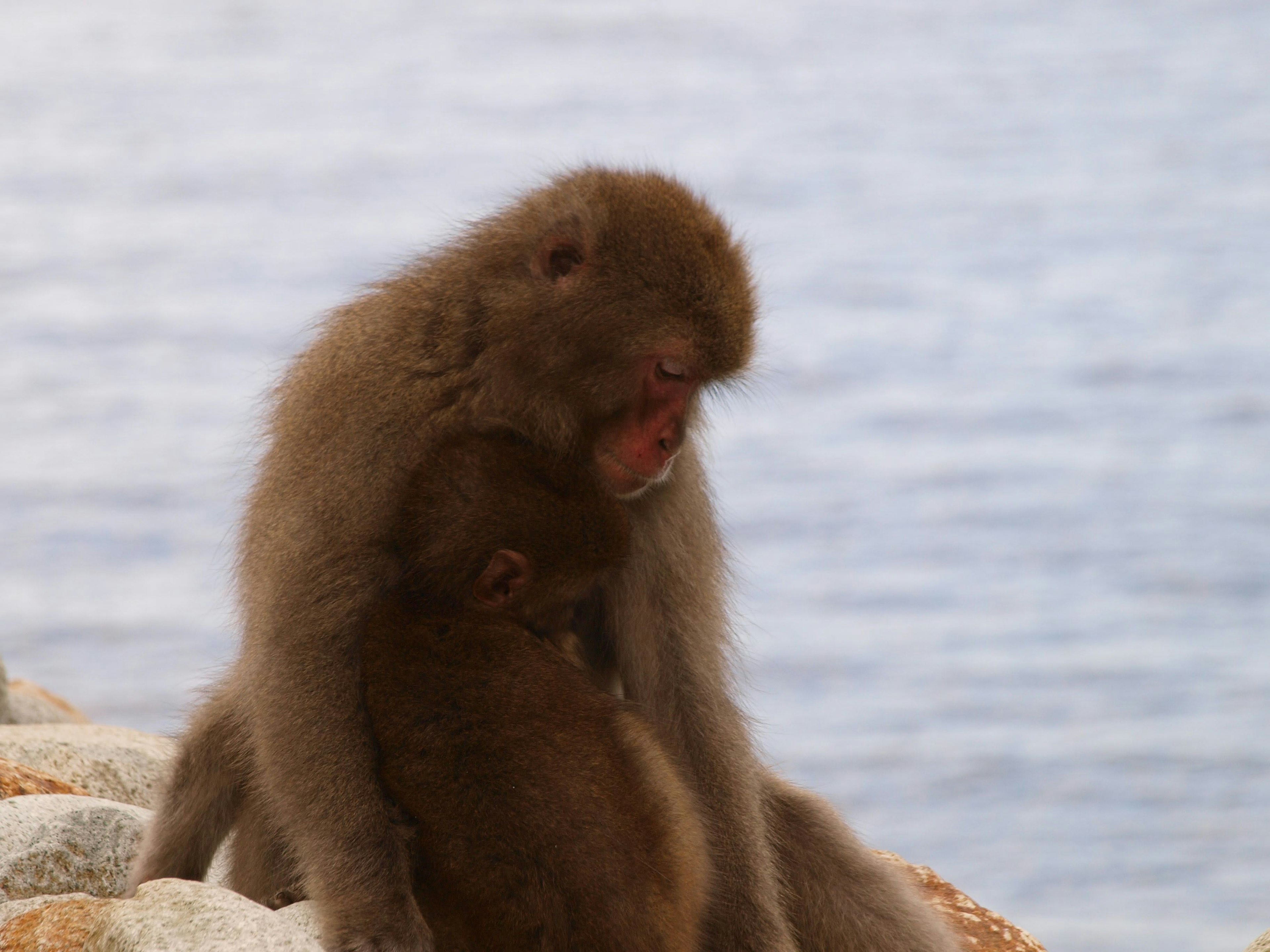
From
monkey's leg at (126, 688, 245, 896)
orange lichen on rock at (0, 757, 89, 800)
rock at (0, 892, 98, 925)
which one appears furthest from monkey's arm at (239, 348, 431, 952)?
orange lichen on rock at (0, 757, 89, 800)

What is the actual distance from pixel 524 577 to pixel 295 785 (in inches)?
27.8

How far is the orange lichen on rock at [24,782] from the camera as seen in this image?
5238 millimetres

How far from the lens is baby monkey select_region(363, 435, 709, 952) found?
3734 mm

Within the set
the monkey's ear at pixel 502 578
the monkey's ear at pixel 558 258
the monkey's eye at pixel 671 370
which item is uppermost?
the monkey's ear at pixel 558 258

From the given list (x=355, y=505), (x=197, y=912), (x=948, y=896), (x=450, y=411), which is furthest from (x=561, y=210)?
(x=948, y=896)

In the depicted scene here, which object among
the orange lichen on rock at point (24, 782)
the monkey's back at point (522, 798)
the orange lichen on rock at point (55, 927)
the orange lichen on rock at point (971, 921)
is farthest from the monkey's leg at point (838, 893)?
the orange lichen on rock at point (24, 782)

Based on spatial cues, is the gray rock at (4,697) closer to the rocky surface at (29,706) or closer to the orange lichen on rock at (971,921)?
the rocky surface at (29,706)

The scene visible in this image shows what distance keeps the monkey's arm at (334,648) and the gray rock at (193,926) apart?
0.37ft

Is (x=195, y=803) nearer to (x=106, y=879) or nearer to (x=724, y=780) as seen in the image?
(x=106, y=879)

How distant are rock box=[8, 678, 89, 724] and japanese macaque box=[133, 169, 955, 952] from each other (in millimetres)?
3360

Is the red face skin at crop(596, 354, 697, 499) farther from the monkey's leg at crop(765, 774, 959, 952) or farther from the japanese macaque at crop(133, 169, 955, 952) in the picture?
the monkey's leg at crop(765, 774, 959, 952)

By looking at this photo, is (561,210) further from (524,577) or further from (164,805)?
(164,805)

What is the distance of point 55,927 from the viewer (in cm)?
401

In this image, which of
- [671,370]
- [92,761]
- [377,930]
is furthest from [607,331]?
[92,761]
